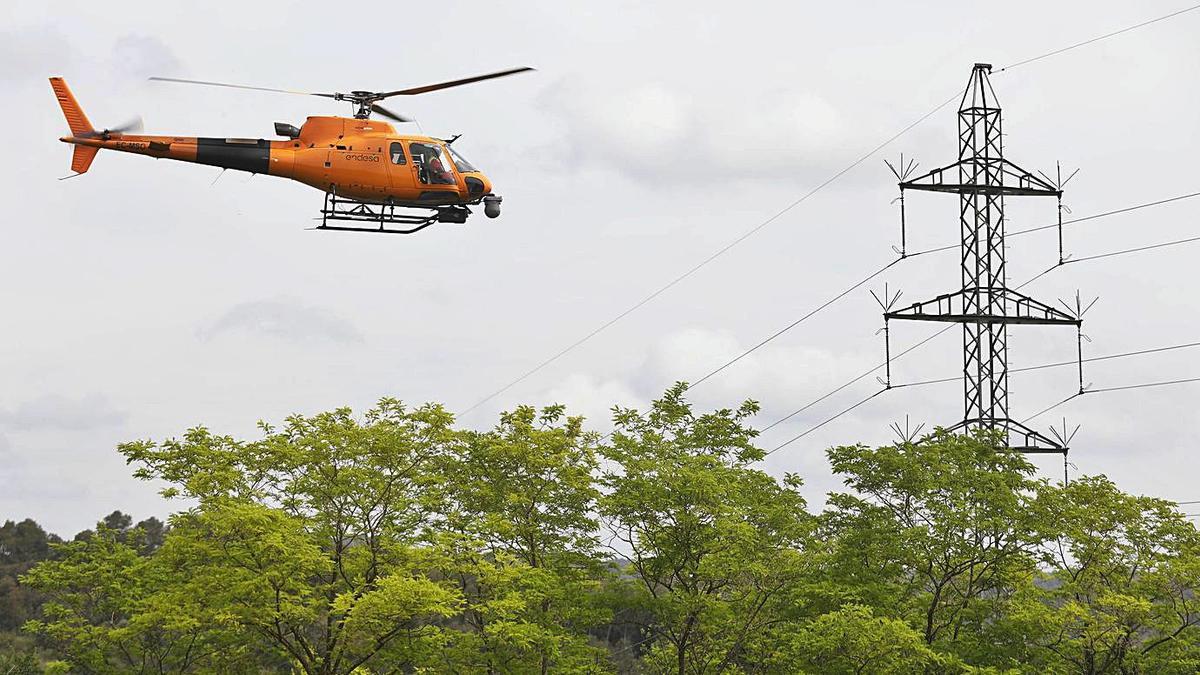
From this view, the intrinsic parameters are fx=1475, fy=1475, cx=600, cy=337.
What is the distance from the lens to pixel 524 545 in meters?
42.1

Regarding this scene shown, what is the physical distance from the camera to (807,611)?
40344 mm

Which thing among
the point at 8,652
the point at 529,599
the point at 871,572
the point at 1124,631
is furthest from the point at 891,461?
the point at 8,652

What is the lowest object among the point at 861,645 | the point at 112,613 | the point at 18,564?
the point at 861,645

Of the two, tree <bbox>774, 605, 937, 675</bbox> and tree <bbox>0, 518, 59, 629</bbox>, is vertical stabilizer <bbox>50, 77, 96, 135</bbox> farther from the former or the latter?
tree <bbox>0, 518, 59, 629</bbox>

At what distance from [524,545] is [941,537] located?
38.0ft

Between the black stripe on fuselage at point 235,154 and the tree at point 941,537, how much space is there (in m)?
18.1

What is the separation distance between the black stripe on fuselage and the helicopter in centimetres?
3

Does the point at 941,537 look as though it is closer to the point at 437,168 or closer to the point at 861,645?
the point at 861,645

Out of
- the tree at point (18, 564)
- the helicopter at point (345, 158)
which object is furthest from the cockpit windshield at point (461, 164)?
the tree at point (18, 564)

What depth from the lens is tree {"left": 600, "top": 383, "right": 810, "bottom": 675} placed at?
39.1 metres

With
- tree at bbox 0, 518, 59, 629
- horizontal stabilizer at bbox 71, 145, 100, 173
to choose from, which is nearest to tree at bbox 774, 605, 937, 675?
horizontal stabilizer at bbox 71, 145, 100, 173

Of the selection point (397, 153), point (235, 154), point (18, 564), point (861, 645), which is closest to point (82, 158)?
point (235, 154)

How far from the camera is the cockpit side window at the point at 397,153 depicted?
3812 cm

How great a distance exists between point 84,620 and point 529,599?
14.0m
